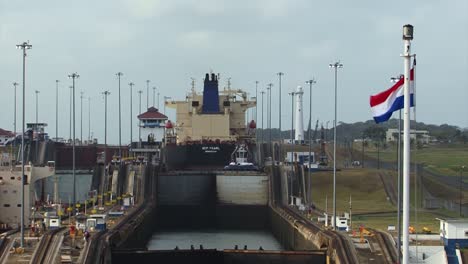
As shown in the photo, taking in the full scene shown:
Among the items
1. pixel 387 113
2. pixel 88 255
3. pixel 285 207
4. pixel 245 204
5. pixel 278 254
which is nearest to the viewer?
pixel 387 113

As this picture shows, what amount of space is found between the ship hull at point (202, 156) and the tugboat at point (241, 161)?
1198 mm

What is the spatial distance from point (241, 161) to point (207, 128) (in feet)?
35.3

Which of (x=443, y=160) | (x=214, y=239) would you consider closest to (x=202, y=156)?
(x=214, y=239)

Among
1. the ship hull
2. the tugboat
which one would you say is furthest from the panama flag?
the ship hull

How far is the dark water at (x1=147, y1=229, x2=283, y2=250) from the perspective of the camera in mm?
59638

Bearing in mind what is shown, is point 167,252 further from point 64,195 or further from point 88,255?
point 64,195

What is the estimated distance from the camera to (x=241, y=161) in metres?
81.3

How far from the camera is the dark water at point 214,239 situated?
59.6 meters

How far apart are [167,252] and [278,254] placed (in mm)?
5609

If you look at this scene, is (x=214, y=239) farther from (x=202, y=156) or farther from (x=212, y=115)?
(x=212, y=115)

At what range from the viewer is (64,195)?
4377 inches

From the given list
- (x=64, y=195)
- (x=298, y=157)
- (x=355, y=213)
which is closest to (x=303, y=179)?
(x=355, y=213)

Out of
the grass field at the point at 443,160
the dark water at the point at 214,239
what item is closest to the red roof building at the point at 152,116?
the grass field at the point at 443,160

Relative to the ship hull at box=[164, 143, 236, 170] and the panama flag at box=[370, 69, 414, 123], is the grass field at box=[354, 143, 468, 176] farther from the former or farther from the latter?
the panama flag at box=[370, 69, 414, 123]
